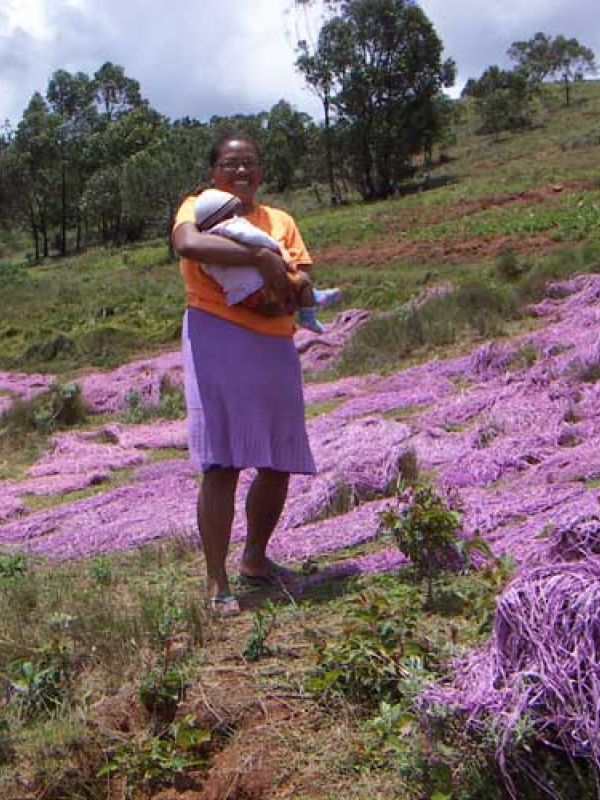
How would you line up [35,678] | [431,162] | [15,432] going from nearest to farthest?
[35,678], [15,432], [431,162]

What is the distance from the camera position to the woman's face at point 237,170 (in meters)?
3.67

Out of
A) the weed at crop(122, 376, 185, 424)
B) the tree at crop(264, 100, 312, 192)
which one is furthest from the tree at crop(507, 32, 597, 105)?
the weed at crop(122, 376, 185, 424)

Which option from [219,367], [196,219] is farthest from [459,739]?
[196,219]

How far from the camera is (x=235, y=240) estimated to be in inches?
137

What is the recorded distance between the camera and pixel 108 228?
57.0 meters

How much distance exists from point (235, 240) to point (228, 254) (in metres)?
→ 0.06

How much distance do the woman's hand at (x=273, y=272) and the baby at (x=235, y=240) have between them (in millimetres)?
21

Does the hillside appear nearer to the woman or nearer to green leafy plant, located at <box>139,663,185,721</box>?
green leafy plant, located at <box>139,663,185,721</box>

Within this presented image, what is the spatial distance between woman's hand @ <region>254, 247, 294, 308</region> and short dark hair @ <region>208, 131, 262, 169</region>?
0.49 meters

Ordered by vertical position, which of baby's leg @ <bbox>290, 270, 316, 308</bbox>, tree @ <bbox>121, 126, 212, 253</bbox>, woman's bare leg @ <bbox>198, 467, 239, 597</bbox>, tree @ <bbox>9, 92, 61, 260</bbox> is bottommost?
woman's bare leg @ <bbox>198, 467, 239, 597</bbox>

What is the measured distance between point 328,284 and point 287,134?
35980 mm

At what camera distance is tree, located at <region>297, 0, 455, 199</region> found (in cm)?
4500

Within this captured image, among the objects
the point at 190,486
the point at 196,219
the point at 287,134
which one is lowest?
the point at 190,486

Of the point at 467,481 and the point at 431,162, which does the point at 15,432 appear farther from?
the point at 431,162
